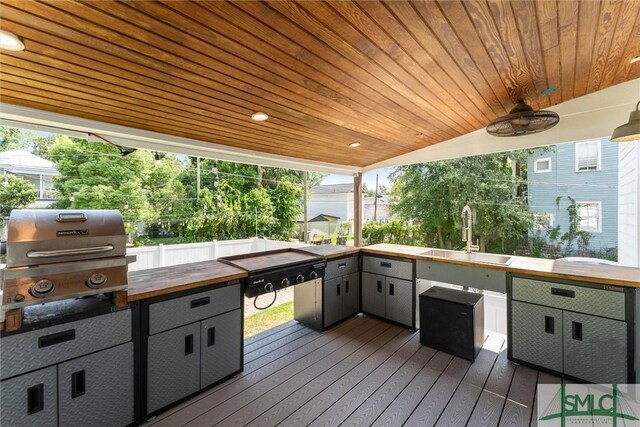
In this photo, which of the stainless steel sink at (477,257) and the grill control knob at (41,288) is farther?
the stainless steel sink at (477,257)

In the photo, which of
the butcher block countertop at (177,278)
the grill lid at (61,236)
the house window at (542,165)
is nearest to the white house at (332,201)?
the house window at (542,165)

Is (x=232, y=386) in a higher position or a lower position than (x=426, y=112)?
lower

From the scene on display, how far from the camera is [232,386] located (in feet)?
7.52

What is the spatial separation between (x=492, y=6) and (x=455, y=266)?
7.69 ft

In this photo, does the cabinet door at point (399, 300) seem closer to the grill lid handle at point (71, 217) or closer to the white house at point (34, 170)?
the grill lid handle at point (71, 217)

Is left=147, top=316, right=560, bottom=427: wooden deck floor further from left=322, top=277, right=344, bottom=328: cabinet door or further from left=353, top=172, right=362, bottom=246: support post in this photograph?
left=353, top=172, right=362, bottom=246: support post

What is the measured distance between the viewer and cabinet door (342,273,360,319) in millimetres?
3574

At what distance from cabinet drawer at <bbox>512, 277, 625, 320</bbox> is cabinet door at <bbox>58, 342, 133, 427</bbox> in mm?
3250

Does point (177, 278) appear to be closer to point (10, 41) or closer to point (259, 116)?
point (259, 116)

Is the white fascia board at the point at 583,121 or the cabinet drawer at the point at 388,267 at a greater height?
the white fascia board at the point at 583,121

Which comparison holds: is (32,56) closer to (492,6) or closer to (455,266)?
(492,6)

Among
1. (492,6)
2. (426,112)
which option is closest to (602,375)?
(426,112)

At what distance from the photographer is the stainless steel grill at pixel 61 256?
1.45 meters

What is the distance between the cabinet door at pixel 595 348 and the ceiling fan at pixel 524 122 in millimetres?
1591
